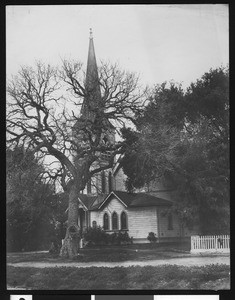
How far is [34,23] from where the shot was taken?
10.8 feet

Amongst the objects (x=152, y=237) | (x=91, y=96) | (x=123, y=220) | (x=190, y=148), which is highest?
(x=91, y=96)

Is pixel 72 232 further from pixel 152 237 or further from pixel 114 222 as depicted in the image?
pixel 152 237

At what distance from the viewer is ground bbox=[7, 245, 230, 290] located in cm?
313

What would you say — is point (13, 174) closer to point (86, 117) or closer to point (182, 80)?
point (86, 117)

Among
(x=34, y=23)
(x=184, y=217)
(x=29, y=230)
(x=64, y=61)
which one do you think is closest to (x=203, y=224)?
(x=184, y=217)

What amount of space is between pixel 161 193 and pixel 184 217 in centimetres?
20

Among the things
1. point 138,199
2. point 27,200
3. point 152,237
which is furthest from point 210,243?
point 27,200

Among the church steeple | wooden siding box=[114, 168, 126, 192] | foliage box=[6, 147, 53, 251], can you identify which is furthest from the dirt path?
the church steeple

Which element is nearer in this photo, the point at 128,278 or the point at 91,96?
the point at 128,278

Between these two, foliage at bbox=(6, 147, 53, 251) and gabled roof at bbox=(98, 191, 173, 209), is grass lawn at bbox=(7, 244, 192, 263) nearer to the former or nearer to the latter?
foliage at bbox=(6, 147, 53, 251)

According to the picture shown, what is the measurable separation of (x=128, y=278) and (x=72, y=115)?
3.46ft

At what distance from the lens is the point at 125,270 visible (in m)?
3.16
